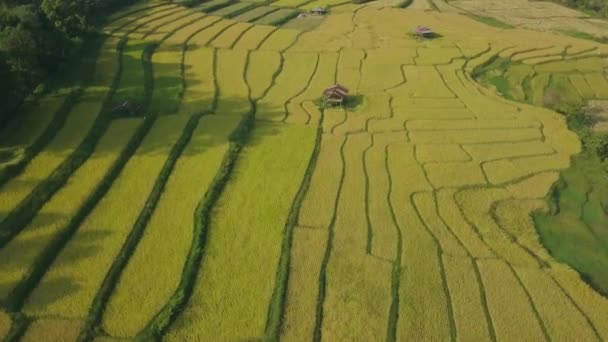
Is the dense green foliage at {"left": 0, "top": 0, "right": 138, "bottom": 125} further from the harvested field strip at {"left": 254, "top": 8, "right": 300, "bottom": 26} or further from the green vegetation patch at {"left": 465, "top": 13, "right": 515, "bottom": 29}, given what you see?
the green vegetation patch at {"left": 465, "top": 13, "right": 515, "bottom": 29}

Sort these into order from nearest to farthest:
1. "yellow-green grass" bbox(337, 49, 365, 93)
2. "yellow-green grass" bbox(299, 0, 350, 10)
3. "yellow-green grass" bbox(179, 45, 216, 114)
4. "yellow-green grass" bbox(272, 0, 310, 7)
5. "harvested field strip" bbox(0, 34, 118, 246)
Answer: "harvested field strip" bbox(0, 34, 118, 246), "yellow-green grass" bbox(179, 45, 216, 114), "yellow-green grass" bbox(337, 49, 365, 93), "yellow-green grass" bbox(272, 0, 310, 7), "yellow-green grass" bbox(299, 0, 350, 10)

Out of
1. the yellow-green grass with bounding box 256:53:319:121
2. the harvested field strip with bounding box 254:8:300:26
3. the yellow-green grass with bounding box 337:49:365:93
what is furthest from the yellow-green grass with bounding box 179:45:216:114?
the harvested field strip with bounding box 254:8:300:26

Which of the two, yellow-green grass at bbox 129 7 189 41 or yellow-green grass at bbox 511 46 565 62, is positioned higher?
yellow-green grass at bbox 129 7 189 41

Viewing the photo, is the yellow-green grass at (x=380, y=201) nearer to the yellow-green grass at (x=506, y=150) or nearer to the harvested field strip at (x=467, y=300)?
the harvested field strip at (x=467, y=300)

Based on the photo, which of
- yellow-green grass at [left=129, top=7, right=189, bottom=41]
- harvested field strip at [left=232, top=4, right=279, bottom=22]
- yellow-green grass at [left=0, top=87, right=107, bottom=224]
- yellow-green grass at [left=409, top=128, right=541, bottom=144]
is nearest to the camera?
yellow-green grass at [left=0, top=87, right=107, bottom=224]

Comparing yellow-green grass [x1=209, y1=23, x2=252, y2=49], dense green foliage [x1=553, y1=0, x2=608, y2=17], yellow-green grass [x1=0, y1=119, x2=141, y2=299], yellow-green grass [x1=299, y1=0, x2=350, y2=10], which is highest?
yellow-green grass [x1=209, y1=23, x2=252, y2=49]

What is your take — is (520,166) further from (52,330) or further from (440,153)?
(52,330)

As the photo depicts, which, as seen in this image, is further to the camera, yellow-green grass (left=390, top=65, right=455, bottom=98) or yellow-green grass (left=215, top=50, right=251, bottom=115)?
yellow-green grass (left=390, top=65, right=455, bottom=98)
